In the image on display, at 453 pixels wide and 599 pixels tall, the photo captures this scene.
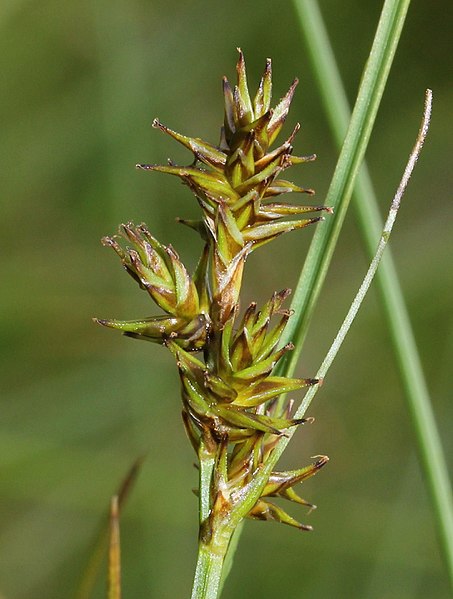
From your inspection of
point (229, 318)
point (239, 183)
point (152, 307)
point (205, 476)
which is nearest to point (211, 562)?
point (205, 476)

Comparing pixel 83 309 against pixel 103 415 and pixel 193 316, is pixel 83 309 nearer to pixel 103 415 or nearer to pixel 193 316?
pixel 103 415

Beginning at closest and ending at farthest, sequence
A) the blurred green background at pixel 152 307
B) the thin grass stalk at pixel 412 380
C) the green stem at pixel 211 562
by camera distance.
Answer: the green stem at pixel 211 562, the thin grass stalk at pixel 412 380, the blurred green background at pixel 152 307

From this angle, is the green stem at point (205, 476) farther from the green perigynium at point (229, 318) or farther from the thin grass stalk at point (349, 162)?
the thin grass stalk at point (349, 162)

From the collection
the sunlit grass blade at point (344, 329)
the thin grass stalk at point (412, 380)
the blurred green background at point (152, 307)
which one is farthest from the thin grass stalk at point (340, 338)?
the blurred green background at point (152, 307)

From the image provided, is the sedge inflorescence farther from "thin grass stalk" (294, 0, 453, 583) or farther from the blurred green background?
the blurred green background

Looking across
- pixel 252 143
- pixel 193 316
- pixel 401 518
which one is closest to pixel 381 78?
pixel 252 143

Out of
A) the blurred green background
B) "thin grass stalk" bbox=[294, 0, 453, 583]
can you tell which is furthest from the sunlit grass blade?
the blurred green background
